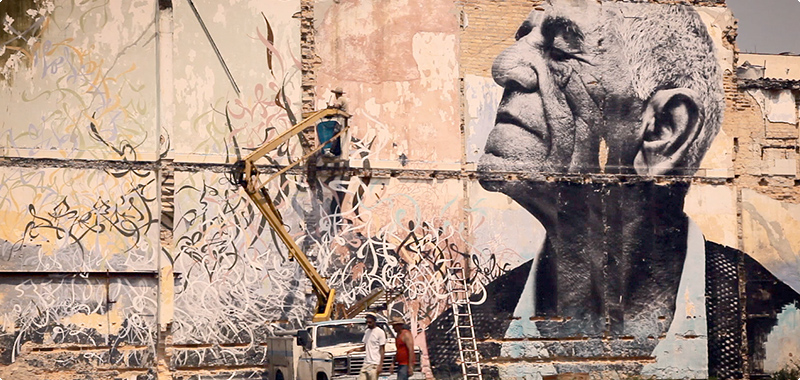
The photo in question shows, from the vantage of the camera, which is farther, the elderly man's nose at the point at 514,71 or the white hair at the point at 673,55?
the white hair at the point at 673,55

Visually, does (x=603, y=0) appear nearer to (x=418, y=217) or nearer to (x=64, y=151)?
(x=418, y=217)

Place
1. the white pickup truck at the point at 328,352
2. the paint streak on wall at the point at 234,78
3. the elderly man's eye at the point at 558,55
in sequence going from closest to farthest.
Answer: the white pickup truck at the point at 328,352
the paint streak on wall at the point at 234,78
the elderly man's eye at the point at 558,55

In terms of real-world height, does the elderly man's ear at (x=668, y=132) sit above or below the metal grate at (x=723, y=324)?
above

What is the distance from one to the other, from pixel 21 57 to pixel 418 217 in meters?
8.00

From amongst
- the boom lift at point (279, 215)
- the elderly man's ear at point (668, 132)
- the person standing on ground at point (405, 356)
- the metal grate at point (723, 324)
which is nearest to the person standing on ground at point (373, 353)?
the person standing on ground at point (405, 356)

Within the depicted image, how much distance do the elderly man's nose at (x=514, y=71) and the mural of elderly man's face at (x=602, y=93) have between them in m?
0.02

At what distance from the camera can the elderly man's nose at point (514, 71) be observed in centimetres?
2239

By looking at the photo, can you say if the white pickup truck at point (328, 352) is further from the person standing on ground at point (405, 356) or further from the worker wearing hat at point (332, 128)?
the worker wearing hat at point (332, 128)

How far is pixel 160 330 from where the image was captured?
20141 millimetres

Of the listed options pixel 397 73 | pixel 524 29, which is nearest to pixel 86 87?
pixel 397 73

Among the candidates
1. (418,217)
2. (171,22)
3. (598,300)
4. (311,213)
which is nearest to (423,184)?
(418,217)

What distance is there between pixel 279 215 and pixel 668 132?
8.42m

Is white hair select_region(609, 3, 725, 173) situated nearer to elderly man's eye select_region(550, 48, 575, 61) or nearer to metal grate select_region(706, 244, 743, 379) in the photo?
elderly man's eye select_region(550, 48, 575, 61)

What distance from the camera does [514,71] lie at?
2248 cm
